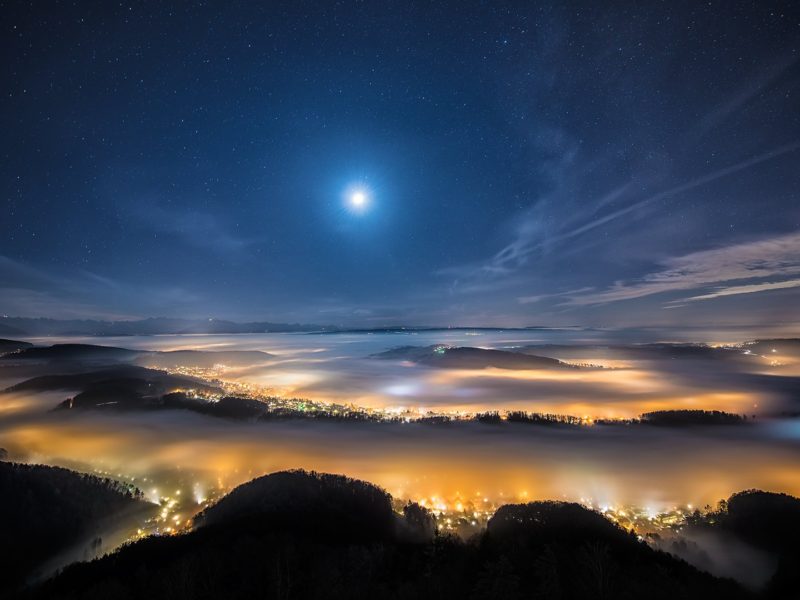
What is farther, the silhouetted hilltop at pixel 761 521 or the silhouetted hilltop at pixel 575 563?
the silhouetted hilltop at pixel 761 521

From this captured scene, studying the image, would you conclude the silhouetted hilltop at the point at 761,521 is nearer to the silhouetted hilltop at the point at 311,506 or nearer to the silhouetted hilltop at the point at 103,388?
the silhouetted hilltop at the point at 311,506

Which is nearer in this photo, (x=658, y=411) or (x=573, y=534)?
(x=573, y=534)

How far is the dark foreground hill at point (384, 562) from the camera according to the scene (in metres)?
55.9

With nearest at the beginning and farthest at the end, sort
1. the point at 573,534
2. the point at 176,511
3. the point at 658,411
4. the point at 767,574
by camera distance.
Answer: the point at 767,574 < the point at 573,534 < the point at 176,511 < the point at 658,411

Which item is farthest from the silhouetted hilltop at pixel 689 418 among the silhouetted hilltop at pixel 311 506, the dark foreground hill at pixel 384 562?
the silhouetted hilltop at pixel 311 506

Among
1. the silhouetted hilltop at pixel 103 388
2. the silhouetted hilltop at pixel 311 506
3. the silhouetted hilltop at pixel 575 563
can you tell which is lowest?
the silhouetted hilltop at pixel 311 506

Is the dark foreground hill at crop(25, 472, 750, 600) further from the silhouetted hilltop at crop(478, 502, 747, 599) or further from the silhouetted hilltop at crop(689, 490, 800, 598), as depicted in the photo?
the silhouetted hilltop at crop(689, 490, 800, 598)

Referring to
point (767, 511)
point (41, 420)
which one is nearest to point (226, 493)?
point (41, 420)

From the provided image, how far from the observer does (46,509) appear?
258 ft

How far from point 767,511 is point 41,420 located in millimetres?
244377

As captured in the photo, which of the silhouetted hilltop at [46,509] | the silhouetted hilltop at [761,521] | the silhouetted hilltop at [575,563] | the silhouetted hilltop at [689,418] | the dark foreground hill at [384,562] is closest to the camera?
the silhouetted hilltop at [575,563]

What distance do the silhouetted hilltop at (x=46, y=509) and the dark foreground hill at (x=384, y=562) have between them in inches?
701

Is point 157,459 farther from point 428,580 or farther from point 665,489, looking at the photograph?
point 665,489

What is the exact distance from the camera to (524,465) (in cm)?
10112
